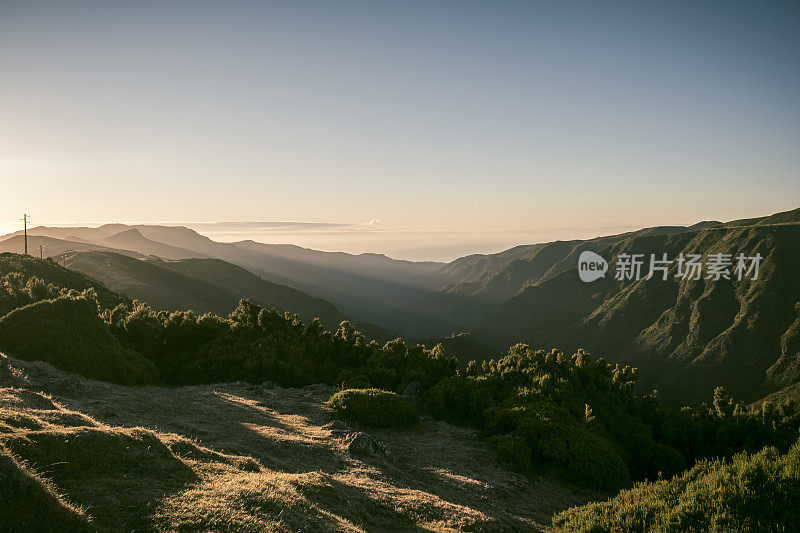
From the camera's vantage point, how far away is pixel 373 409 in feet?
47.2

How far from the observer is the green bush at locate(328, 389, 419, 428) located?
1423 cm

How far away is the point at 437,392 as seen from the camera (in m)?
16.6

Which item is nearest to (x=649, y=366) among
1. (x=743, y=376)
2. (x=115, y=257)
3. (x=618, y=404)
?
(x=743, y=376)

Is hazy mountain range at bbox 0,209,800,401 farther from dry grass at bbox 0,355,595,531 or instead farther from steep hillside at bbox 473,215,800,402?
dry grass at bbox 0,355,595,531

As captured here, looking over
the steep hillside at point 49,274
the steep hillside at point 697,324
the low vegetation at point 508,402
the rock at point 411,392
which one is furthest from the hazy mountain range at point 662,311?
the rock at point 411,392

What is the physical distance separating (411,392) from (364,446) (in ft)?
21.8

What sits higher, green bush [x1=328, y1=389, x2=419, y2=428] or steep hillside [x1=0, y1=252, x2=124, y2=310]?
steep hillside [x1=0, y1=252, x2=124, y2=310]

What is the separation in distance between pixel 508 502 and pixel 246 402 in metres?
10.2

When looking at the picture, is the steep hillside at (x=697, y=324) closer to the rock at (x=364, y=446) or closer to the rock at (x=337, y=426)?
the rock at (x=337, y=426)

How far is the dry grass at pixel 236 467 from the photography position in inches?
238

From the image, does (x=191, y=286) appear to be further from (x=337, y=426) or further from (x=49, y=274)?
(x=337, y=426)

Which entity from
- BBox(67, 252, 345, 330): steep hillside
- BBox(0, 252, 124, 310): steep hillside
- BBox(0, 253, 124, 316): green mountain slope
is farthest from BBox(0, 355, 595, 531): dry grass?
BBox(67, 252, 345, 330): steep hillside

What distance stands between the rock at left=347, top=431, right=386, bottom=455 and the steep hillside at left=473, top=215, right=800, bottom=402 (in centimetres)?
11757

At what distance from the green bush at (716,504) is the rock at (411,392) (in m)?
9.17
